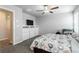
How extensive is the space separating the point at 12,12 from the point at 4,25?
6.11ft

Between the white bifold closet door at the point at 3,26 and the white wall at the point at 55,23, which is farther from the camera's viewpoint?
the white wall at the point at 55,23

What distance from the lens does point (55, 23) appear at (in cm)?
716

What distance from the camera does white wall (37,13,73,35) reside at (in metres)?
6.90

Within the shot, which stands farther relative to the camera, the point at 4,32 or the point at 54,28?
the point at 54,28

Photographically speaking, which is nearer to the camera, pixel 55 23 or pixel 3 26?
pixel 3 26

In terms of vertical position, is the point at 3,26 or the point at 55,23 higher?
the point at 55,23

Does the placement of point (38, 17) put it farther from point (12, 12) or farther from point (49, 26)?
point (12, 12)

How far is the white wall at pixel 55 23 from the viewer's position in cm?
690

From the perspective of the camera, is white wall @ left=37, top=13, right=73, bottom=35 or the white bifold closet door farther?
white wall @ left=37, top=13, right=73, bottom=35

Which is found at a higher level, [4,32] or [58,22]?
[58,22]
